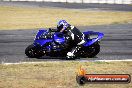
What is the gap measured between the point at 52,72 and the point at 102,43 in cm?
912

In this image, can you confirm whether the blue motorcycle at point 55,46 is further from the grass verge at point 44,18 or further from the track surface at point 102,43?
the grass verge at point 44,18

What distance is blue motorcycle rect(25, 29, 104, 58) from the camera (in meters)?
19.7

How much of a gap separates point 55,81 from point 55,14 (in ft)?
97.8

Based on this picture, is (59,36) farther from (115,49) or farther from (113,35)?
(113,35)

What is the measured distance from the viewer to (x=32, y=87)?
1384 centimetres

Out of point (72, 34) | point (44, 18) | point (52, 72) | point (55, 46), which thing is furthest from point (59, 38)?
point (44, 18)

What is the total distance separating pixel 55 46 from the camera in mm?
19797

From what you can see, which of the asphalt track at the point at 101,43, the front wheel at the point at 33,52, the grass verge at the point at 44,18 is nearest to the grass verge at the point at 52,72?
the front wheel at the point at 33,52

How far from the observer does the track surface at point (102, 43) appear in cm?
2052

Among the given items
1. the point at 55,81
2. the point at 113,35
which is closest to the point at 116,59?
the point at 55,81

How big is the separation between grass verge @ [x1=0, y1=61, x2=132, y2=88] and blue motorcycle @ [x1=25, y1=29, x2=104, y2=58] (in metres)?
1.29

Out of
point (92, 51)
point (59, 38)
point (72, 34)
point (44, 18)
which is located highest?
point (72, 34)

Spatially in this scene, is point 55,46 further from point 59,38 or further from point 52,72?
point 52,72

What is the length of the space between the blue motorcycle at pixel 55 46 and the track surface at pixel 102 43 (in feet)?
1.04
